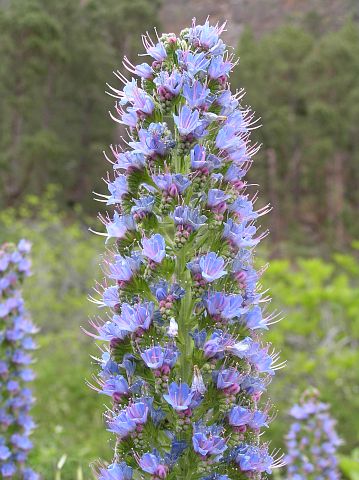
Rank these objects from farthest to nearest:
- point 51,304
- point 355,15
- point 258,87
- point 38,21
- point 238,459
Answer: point 355,15
point 258,87
point 38,21
point 51,304
point 238,459

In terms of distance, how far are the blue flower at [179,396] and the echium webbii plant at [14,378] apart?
2.25 metres

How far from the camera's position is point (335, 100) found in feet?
98.0

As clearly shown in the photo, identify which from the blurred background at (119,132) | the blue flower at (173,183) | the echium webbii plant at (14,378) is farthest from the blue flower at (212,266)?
the blurred background at (119,132)

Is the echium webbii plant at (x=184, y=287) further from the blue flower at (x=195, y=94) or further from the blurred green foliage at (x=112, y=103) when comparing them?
the blurred green foliage at (x=112, y=103)

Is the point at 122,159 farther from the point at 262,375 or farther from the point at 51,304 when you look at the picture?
the point at 51,304

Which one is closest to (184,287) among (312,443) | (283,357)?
(312,443)

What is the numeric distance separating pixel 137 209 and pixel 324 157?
29005mm

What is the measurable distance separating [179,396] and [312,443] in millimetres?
2940

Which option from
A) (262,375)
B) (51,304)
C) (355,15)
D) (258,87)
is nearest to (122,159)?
(262,375)

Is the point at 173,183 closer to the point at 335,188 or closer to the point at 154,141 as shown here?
the point at 154,141

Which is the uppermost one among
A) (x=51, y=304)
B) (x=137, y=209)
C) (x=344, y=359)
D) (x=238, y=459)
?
(x=51, y=304)

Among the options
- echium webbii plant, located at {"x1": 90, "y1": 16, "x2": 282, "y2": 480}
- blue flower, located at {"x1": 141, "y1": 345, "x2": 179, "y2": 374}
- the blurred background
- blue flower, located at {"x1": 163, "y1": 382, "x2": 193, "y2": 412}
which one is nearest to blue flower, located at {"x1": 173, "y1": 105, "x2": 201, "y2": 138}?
echium webbii plant, located at {"x1": 90, "y1": 16, "x2": 282, "y2": 480}

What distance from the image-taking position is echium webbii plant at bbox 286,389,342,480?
451 centimetres

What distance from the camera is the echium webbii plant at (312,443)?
451cm
